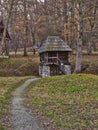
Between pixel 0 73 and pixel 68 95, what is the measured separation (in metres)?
22.7

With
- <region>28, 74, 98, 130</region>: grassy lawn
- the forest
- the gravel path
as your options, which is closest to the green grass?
the forest

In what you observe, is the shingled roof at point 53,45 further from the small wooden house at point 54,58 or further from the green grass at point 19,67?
the green grass at point 19,67

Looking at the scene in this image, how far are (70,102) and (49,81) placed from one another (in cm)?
1073

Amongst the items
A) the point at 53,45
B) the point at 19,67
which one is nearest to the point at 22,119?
the point at 53,45

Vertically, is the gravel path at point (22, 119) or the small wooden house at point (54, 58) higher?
the gravel path at point (22, 119)

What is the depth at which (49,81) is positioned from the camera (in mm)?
29516

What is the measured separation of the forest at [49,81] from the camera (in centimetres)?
1431

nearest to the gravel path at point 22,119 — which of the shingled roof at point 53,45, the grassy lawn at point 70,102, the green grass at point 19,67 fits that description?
the grassy lawn at point 70,102

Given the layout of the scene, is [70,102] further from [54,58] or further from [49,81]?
[54,58]

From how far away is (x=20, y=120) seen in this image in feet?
47.0

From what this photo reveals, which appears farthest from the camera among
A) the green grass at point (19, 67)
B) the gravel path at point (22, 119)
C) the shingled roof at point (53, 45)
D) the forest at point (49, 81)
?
the green grass at point (19, 67)

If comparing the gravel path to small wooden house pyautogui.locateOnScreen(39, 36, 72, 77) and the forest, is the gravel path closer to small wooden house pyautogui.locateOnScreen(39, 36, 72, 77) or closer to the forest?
the forest

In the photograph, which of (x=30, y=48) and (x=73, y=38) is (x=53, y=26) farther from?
(x=30, y=48)

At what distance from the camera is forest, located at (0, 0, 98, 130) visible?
1431cm
